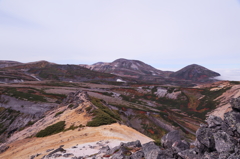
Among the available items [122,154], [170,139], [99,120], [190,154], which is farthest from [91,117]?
[190,154]

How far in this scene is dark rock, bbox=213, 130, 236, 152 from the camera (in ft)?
29.5

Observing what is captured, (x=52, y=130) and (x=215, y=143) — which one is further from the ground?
(x=215, y=143)

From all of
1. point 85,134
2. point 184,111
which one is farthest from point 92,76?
point 85,134

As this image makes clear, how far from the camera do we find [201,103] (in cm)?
8419

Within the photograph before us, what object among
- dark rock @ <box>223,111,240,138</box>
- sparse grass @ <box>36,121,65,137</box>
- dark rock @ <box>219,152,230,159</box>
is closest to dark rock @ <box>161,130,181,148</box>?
dark rock @ <box>223,111,240,138</box>

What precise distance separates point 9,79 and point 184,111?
431ft

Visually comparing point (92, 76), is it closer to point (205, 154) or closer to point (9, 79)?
point (9, 79)

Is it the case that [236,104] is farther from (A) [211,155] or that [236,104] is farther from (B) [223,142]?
(A) [211,155]

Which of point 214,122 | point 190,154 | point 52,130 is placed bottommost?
point 52,130

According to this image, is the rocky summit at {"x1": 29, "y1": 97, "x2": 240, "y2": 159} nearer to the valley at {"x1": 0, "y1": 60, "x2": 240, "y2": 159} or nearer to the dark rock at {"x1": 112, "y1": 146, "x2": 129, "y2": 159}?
the dark rock at {"x1": 112, "y1": 146, "x2": 129, "y2": 159}

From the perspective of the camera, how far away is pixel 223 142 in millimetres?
9281

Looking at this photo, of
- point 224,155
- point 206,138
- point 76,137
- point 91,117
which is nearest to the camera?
point 224,155

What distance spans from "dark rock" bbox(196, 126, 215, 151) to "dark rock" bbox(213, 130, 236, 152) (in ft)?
1.30

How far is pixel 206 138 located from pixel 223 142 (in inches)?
41.4
